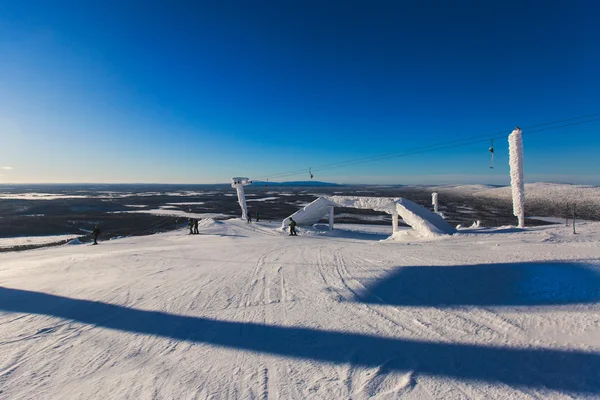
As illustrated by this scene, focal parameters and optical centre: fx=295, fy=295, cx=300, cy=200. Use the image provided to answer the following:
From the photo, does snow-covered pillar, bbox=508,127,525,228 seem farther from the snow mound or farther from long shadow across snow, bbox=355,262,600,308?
long shadow across snow, bbox=355,262,600,308

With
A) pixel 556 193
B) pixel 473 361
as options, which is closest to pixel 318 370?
pixel 473 361

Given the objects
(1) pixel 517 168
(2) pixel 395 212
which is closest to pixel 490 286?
(1) pixel 517 168

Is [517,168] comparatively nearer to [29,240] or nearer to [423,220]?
[423,220]

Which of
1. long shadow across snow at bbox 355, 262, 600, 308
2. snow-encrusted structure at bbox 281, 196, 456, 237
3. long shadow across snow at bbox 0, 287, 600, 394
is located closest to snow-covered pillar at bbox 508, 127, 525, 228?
snow-encrusted structure at bbox 281, 196, 456, 237

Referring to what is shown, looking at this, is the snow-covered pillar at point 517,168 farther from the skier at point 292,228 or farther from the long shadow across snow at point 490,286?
the skier at point 292,228

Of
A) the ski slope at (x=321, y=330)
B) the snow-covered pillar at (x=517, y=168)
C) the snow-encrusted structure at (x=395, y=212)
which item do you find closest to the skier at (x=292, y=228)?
the snow-encrusted structure at (x=395, y=212)

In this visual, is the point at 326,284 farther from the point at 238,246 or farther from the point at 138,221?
the point at 138,221

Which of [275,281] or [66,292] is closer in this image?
[66,292]
